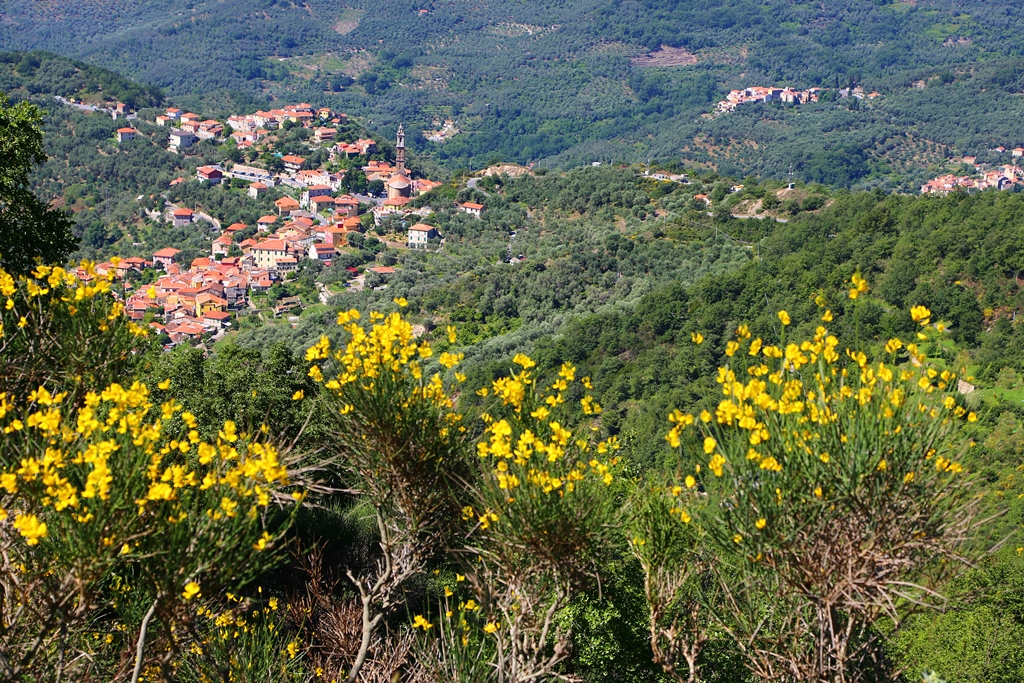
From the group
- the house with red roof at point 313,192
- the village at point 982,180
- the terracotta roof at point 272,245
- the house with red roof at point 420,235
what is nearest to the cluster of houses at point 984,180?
the village at point 982,180

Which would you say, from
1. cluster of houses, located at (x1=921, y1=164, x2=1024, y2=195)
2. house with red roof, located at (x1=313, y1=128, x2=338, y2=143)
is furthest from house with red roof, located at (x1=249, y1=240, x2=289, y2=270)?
cluster of houses, located at (x1=921, y1=164, x2=1024, y2=195)

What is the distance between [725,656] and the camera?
5562 millimetres

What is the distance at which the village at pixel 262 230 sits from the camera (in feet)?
149

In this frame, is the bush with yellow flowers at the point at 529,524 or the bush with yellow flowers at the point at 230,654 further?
the bush with yellow flowers at the point at 230,654

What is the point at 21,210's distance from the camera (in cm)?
872

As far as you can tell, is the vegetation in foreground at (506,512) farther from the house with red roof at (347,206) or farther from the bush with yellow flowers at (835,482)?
the house with red roof at (347,206)

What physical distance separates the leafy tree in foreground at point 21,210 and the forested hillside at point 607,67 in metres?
92.8

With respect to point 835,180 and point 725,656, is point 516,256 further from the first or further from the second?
point 835,180

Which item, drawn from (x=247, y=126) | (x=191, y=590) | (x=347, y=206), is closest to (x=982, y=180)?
(x=347, y=206)

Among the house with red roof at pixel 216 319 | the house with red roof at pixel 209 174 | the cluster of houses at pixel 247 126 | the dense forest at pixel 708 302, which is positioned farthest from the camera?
the cluster of houses at pixel 247 126

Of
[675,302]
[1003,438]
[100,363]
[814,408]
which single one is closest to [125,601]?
[100,363]

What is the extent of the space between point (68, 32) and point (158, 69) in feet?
145

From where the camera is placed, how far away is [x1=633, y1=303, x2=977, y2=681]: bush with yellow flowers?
3672mm

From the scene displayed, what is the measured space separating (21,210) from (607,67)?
154m
